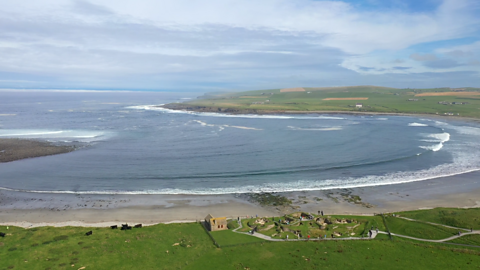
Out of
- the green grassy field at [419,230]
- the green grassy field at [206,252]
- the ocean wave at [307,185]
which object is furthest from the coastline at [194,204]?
the green grassy field at [206,252]

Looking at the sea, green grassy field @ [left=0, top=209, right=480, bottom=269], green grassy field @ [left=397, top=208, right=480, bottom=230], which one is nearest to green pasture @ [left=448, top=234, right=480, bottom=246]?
green grassy field @ [left=0, top=209, right=480, bottom=269]

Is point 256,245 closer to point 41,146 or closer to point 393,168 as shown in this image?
point 393,168

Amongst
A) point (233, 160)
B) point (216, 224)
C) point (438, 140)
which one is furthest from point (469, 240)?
point (438, 140)

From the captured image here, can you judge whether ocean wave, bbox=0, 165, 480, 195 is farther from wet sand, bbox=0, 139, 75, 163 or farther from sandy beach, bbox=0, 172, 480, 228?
wet sand, bbox=0, 139, 75, 163

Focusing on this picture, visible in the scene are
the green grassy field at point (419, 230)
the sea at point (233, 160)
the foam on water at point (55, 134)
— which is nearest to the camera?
the green grassy field at point (419, 230)

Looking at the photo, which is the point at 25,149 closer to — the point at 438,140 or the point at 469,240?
the point at 469,240

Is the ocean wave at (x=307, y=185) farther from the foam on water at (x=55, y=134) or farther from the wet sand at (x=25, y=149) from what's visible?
the foam on water at (x=55, y=134)
